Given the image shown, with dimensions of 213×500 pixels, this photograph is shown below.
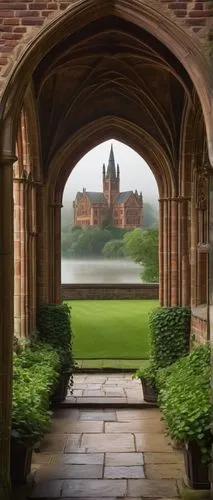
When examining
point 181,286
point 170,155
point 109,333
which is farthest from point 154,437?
point 109,333

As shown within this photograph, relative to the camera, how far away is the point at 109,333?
49.2 feet

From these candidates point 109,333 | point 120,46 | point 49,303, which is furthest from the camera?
point 109,333

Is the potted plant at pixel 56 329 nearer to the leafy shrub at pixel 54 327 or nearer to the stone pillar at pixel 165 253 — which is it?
the leafy shrub at pixel 54 327

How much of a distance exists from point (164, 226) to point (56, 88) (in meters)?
3.12

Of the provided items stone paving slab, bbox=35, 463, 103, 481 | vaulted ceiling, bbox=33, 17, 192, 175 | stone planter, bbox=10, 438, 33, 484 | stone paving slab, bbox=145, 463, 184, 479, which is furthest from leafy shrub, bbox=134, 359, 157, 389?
stone planter, bbox=10, 438, 33, 484

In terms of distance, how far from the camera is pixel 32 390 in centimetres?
707

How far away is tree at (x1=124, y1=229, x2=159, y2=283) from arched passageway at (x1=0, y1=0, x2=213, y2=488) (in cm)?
1356

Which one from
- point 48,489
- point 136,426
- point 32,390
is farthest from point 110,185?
point 48,489

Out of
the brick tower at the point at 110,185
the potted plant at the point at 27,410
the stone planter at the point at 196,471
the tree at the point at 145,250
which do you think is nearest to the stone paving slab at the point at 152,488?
the stone planter at the point at 196,471

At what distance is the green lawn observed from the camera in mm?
13570

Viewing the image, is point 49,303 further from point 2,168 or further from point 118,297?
point 118,297

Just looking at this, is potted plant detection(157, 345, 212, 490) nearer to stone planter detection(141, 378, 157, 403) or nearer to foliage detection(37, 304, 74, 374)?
stone planter detection(141, 378, 157, 403)

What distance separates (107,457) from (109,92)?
6625mm

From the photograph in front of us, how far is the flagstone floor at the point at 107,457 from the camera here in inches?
252
